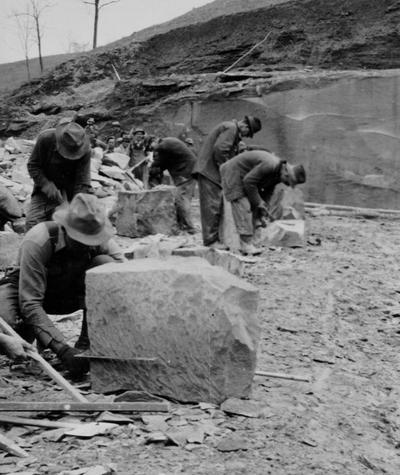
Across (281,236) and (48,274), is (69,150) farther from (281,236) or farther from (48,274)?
(281,236)

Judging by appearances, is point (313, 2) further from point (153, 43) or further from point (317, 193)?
point (317, 193)

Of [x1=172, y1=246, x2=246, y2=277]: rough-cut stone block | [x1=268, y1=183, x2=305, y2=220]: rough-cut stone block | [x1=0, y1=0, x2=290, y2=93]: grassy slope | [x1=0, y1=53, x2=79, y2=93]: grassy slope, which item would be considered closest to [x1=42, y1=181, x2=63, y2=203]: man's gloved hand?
[x1=172, y1=246, x2=246, y2=277]: rough-cut stone block

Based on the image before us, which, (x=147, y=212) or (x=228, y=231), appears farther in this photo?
(x=147, y=212)

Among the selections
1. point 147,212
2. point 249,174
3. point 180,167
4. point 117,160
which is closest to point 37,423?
point 249,174

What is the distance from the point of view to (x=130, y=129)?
18.8m

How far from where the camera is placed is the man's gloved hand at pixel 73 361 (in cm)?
402

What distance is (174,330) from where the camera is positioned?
3.64 meters

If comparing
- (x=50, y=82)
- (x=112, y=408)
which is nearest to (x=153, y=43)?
(x=50, y=82)

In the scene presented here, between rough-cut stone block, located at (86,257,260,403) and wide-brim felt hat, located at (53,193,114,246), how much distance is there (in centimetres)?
44

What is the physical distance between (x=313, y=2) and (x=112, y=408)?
17679 millimetres

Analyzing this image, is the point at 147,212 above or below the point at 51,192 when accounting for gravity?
below

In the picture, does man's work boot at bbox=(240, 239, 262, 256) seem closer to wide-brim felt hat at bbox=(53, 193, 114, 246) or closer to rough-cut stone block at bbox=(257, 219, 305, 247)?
rough-cut stone block at bbox=(257, 219, 305, 247)

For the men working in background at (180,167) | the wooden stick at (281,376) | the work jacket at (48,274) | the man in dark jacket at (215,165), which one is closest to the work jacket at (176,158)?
the men working in background at (180,167)

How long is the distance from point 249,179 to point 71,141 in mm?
2721
